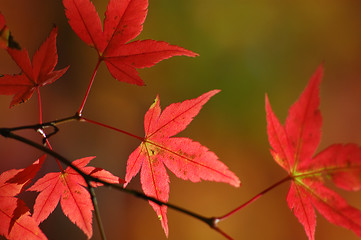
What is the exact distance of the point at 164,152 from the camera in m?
0.59

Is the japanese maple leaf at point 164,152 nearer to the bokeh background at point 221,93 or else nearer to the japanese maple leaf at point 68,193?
the japanese maple leaf at point 68,193

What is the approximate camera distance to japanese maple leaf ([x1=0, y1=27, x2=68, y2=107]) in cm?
55

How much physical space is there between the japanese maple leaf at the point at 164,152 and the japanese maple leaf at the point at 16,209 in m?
0.17

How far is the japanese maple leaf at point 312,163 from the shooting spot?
46cm

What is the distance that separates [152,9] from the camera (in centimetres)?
243

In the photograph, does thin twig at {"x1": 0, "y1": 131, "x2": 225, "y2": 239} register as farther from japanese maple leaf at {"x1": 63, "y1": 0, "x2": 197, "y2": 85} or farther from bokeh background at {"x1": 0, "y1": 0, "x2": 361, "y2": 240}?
bokeh background at {"x1": 0, "y1": 0, "x2": 361, "y2": 240}

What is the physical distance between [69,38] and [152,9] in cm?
66

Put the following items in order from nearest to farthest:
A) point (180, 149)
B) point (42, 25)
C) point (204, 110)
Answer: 1. point (180, 149)
2. point (42, 25)
3. point (204, 110)

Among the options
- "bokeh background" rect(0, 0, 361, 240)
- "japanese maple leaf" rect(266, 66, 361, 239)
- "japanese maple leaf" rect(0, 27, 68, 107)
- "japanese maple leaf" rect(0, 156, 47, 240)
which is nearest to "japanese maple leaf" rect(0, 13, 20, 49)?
"japanese maple leaf" rect(0, 27, 68, 107)

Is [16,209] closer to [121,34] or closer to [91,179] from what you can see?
[91,179]

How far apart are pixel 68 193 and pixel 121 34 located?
0.32m

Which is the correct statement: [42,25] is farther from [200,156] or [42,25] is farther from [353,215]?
[353,215]

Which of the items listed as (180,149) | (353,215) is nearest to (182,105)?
(180,149)

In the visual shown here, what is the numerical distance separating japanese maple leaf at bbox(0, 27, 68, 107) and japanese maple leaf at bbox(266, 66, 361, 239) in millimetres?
375
